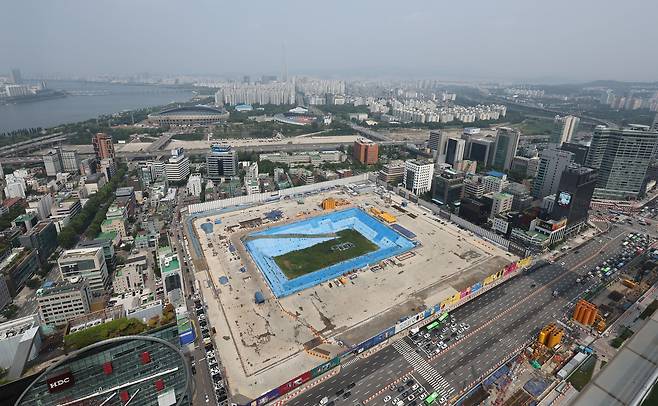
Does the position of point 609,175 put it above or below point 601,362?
above

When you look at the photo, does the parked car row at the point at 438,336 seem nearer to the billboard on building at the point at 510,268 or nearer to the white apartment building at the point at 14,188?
the billboard on building at the point at 510,268

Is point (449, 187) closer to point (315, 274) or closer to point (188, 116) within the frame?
point (315, 274)

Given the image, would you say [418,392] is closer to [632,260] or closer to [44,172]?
[632,260]

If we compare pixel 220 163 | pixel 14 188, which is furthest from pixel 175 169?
pixel 14 188

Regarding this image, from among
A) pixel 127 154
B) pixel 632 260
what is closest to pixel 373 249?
pixel 632 260

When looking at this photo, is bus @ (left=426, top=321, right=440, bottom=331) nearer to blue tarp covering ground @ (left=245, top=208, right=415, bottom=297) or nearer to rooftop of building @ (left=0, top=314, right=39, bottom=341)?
blue tarp covering ground @ (left=245, top=208, right=415, bottom=297)

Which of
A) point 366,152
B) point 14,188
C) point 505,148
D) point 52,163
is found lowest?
point 14,188
